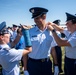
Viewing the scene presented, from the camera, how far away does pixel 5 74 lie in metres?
4.60

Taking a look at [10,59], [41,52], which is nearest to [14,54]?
[10,59]

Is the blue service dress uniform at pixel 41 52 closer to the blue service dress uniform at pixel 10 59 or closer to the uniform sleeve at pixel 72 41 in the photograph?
the uniform sleeve at pixel 72 41

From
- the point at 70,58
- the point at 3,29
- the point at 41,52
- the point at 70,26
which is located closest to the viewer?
the point at 3,29

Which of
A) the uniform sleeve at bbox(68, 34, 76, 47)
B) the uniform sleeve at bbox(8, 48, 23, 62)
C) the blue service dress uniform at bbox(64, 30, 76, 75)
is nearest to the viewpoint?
the uniform sleeve at bbox(8, 48, 23, 62)

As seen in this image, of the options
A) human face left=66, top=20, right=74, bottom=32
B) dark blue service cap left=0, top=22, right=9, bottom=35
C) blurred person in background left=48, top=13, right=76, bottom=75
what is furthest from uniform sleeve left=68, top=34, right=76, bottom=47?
dark blue service cap left=0, top=22, right=9, bottom=35

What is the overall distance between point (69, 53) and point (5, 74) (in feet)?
5.73

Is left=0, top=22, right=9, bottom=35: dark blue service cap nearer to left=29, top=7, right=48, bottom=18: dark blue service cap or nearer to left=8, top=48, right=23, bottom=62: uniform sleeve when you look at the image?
left=8, top=48, right=23, bottom=62: uniform sleeve

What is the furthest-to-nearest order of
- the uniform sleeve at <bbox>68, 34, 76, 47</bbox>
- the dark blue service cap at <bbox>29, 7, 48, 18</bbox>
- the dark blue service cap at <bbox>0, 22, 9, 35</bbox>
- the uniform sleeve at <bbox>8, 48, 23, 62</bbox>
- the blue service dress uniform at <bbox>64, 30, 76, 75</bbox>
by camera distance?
1. the blue service dress uniform at <bbox>64, 30, 76, 75</bbox>
2. the dark blue service cap at <bbox>29, 7, 48, 18</bbox>
3. the uniform sleeve at <bbox>68, 34, 76, 47</bbox>
4. the dark blue service cap at <bbox>0, 22, 9, 35</bbox>
5. the uniform sleeve at <bbox>8, 48, 23, 62</bbox>

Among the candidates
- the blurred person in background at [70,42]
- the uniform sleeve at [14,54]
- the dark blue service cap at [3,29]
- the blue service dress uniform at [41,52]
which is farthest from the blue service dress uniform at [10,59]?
the blurred person in background at [70,42]

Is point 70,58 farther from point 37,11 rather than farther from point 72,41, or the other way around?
point 37,11

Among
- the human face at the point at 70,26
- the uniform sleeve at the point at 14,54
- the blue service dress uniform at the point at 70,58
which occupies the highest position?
the human face at the point at 70,26

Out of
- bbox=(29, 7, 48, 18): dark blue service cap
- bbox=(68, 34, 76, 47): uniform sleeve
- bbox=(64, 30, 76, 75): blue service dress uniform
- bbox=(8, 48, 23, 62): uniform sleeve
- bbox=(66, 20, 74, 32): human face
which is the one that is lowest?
bbox=(64, 30, 76, 75): blue service dress uniform

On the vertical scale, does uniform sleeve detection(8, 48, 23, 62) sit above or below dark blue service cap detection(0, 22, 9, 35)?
below

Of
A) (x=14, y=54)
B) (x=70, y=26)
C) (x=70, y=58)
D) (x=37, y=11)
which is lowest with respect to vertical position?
(x=70, y=58)
